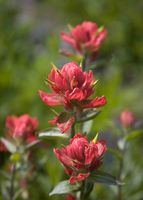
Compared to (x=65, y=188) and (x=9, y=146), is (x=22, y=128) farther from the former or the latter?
(x=65, y=188)

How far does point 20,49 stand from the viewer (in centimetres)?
215

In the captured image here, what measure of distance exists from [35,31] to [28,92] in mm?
1639

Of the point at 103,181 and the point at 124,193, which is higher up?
the point at 103,181

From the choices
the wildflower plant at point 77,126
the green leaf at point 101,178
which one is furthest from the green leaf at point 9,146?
the green leaf at point 101,178

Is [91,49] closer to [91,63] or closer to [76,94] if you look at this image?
[91,63]

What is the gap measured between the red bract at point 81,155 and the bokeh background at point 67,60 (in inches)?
11.7

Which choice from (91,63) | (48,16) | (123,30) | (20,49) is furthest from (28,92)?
(48,16)

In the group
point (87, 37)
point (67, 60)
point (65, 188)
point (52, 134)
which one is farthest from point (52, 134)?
point (67, 60)

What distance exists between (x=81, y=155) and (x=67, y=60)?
135 cm

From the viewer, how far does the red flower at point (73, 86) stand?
83 cm

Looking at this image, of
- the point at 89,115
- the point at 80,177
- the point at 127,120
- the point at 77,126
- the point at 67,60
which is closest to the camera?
the point at 80,177

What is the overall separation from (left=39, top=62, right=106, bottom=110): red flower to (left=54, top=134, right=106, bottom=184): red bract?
6 cm

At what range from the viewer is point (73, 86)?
84 cm

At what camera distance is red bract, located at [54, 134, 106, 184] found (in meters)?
0.81
